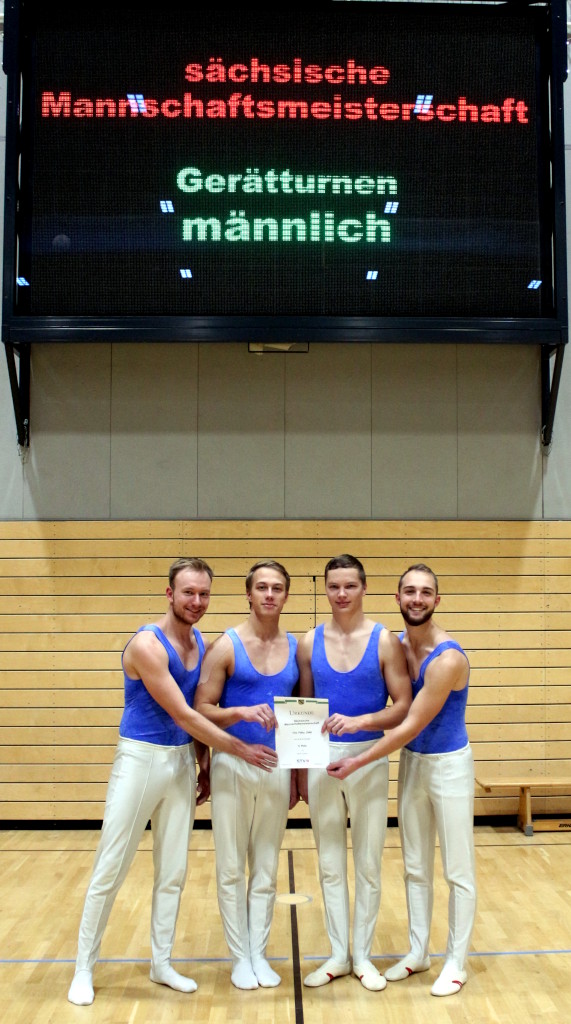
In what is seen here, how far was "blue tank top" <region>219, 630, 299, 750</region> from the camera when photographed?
3.63 m

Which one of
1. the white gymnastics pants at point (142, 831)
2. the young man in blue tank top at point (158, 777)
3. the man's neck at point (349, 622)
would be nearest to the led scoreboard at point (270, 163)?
the man's neck at point (349, 622)

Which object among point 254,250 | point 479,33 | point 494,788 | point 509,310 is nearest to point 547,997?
point 494,788

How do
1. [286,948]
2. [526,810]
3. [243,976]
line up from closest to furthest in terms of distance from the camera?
[243,976]
[286,948]
[526,810]

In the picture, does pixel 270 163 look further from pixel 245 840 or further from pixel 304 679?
pixel 245 840

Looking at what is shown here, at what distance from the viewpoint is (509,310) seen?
5555mm

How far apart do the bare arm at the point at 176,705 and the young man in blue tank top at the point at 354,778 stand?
0.27 m

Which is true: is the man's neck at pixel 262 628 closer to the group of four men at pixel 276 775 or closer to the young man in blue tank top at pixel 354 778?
the group of four men at pixel 276 775

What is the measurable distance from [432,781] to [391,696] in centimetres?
37

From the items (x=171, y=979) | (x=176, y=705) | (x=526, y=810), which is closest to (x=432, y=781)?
(x=176, y=705)

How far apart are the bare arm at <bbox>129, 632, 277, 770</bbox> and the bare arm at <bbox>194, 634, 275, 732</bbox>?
0.20 ft

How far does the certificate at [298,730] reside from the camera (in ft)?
11.5

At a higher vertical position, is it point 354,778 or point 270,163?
point 270,163

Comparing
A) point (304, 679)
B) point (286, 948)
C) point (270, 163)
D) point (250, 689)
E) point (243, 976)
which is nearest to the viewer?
point (243, 976)

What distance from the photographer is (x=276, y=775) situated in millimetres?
3582
